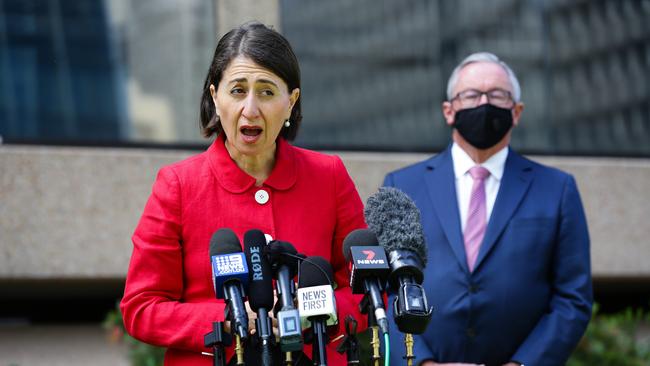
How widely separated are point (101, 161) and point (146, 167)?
0.32m

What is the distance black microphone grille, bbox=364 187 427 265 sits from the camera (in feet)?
9.44

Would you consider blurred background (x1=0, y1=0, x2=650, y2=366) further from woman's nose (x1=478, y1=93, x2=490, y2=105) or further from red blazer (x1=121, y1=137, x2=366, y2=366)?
red blazer (x1=121, y1=137, x2=366, y2=366)

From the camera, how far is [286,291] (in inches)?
111

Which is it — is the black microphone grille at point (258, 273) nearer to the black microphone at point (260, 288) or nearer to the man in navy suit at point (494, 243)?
the black microphone at point (260, 288)

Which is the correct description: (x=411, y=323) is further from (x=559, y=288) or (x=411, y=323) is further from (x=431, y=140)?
(x=431, y=140)

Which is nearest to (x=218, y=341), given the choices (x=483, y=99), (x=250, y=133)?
(x=250, y=133)

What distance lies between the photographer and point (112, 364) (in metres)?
7.71

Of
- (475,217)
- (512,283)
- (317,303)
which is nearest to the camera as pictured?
(317,303)

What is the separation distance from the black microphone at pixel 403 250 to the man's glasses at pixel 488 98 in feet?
6.62

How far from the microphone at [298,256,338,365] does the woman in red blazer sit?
352 mm

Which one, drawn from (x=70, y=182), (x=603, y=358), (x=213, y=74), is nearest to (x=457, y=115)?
(x=213, y=74)

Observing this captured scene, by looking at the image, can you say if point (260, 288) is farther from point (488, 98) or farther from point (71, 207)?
point (71, 207)

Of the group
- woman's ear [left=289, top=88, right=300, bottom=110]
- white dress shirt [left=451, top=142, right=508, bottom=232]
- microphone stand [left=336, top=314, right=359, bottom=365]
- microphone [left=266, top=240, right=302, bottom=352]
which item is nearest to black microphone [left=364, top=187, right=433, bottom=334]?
microphone stand [left=336, top=314, right=359, bottom=365]

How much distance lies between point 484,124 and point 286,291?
237cm
